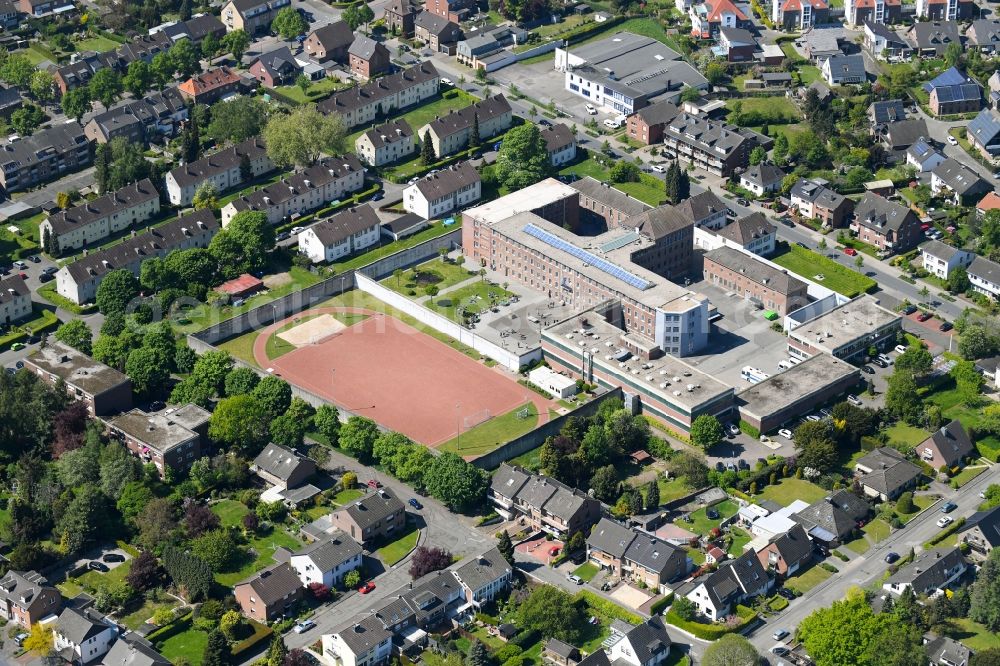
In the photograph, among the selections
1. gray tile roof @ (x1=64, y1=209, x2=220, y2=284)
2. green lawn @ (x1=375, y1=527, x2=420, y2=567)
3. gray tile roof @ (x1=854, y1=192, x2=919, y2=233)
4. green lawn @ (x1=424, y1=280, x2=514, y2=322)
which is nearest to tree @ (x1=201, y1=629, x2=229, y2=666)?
green lawn @ (x1=375, y1=527, x2=420, y2=567)

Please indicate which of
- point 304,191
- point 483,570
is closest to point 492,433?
point 483,570

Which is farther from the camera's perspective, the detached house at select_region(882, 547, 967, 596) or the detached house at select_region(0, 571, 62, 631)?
the detached house at select_region(882, 547, 967, 596)

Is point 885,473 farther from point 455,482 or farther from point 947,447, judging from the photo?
point 455,482

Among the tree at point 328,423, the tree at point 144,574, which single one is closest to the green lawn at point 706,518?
the tree at point 328,423

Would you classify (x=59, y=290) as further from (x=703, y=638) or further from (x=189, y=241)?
(x=703, y=638)

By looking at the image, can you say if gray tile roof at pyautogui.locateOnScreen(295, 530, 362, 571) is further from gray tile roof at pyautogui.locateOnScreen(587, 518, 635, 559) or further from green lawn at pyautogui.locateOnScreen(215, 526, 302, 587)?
gray tile roof at pyautogui.locateOnScreen(587, 518, 635, 559)

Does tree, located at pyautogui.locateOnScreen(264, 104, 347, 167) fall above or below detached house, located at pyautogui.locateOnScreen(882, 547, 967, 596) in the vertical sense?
above

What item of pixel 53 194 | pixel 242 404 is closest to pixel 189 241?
pixel 53 194
